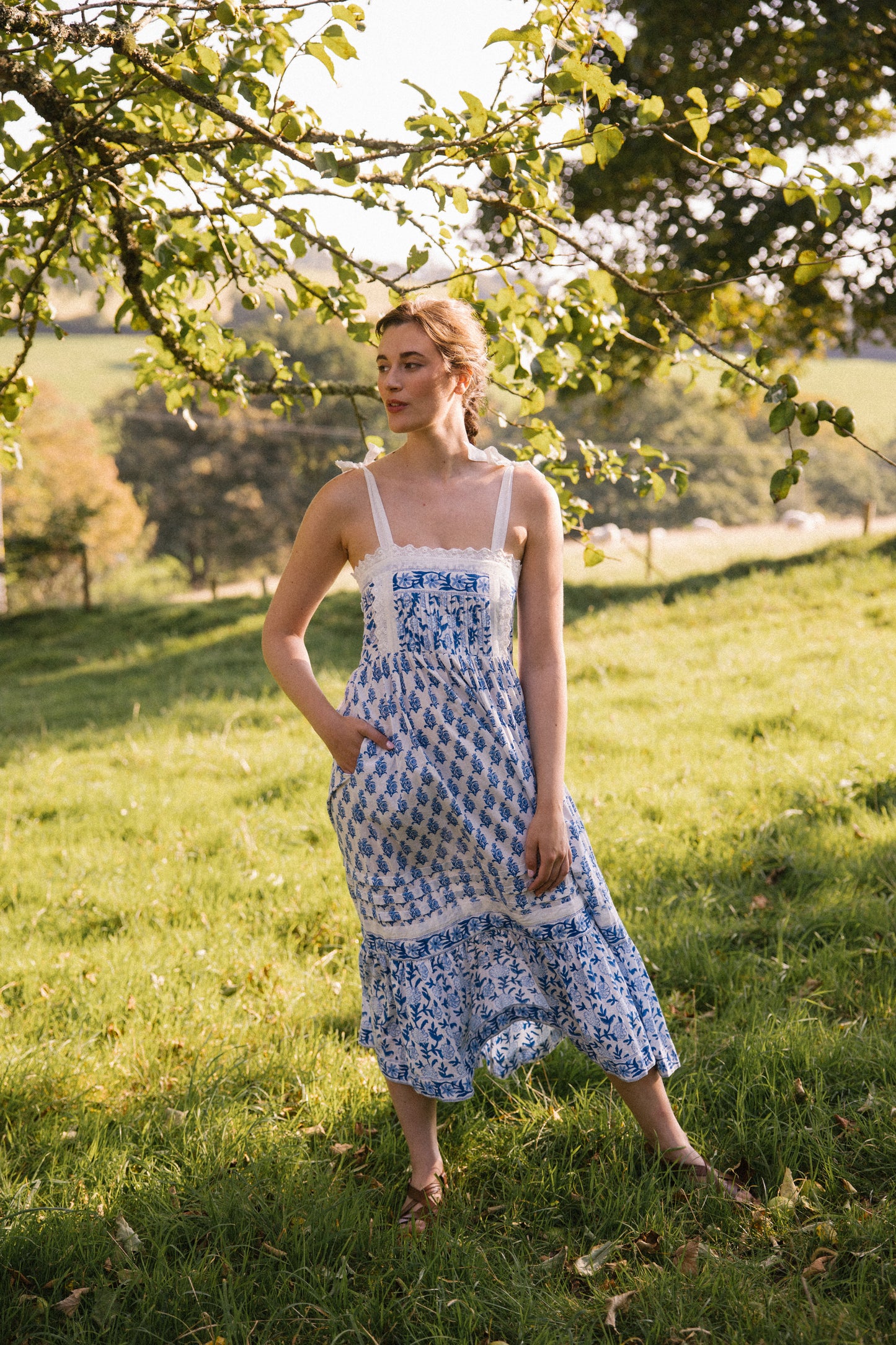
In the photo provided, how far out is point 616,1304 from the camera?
7.43 ft

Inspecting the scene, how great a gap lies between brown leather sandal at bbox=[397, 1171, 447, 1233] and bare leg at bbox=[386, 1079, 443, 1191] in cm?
1

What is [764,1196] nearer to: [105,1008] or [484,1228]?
[484,1228]

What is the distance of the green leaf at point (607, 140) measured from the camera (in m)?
2.19

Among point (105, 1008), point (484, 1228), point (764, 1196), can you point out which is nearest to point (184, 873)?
point (105, 1008)

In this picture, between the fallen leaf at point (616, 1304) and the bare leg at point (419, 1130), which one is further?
the bare leg at point (419, 1130)

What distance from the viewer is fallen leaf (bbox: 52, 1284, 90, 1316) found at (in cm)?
233

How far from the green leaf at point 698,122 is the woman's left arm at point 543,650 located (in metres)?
0.91

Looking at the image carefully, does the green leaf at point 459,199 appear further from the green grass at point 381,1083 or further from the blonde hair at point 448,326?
the green grass at point 381,1083

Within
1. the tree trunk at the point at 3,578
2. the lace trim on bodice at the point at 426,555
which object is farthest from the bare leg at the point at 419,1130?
the tree trunk at the point at 3,578

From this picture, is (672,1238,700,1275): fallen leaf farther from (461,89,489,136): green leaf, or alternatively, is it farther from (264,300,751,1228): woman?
(461,89,489,136): green leaf

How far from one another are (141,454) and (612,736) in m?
44.5

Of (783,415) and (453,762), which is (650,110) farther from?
(453,762)

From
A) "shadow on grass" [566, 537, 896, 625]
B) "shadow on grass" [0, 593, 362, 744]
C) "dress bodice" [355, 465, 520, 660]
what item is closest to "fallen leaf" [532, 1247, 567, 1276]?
"dress bodice" [355, 465, 520, 660]

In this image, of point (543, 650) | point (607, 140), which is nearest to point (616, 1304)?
point (543, 650)
